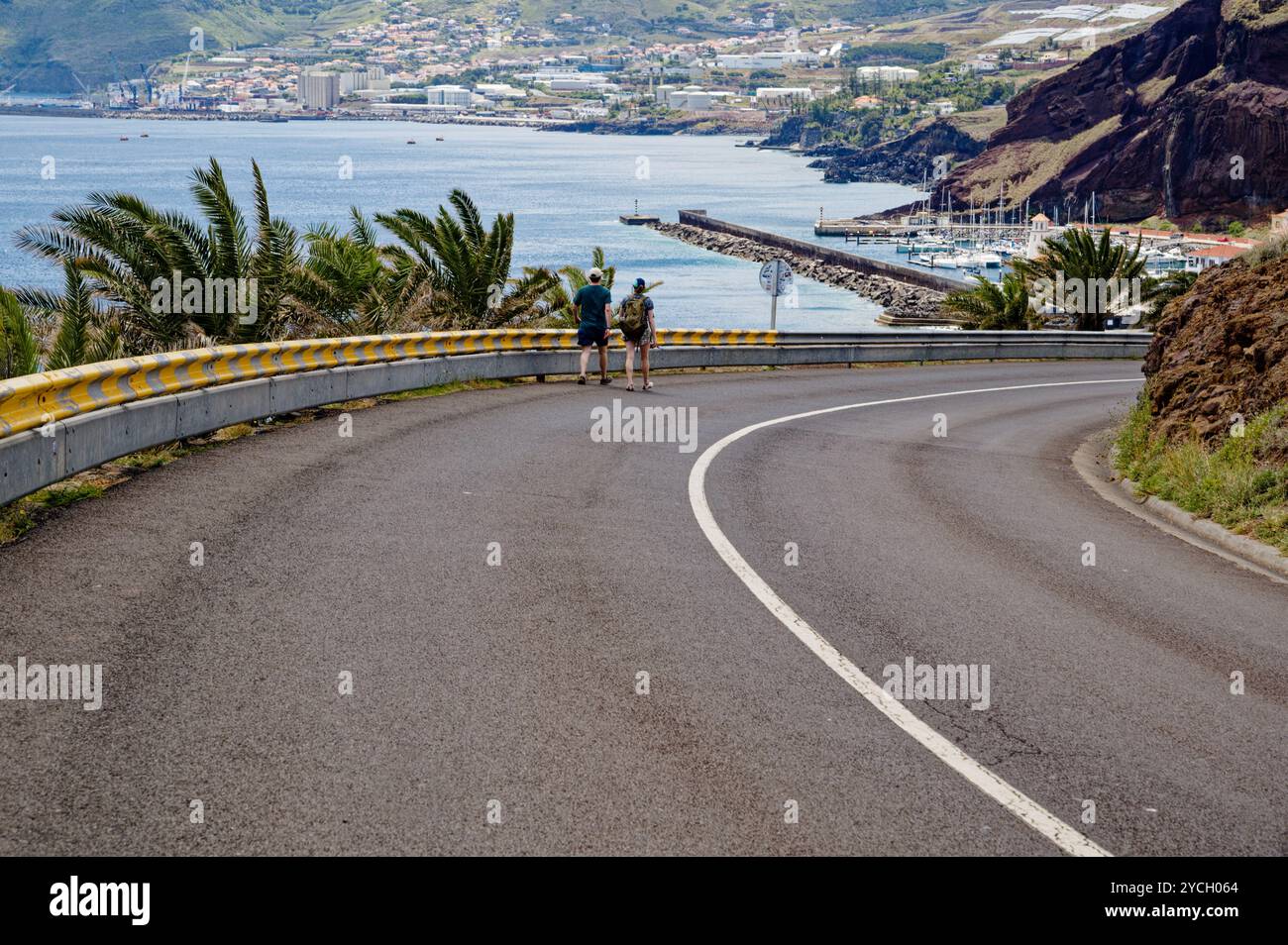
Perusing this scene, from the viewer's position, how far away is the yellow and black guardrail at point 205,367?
35.0 ft

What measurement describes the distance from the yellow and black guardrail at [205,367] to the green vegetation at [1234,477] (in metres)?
9.83

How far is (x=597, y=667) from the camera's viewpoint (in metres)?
7.35

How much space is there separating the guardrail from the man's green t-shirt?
5.05 ft

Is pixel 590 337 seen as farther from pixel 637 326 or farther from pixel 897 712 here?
pixel 897 712

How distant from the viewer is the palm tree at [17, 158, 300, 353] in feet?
58.4

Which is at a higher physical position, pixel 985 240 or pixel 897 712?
pixel 985 240

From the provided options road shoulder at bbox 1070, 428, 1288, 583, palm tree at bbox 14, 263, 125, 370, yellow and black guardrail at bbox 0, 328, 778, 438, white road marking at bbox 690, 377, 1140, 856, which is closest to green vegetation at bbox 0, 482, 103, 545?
yellow and black guardrail at bbox 0, 328, 778, 438

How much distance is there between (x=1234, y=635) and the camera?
8.86m

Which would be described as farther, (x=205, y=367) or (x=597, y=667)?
(x=205, y=367)

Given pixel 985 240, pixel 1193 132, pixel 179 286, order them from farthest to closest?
pixel 985 240 → pixel 1193 132 → pixel 179 286

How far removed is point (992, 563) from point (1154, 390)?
775 cm

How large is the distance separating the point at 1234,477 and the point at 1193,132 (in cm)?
16805

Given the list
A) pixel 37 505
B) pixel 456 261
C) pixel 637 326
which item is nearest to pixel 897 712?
pixel 37 505
